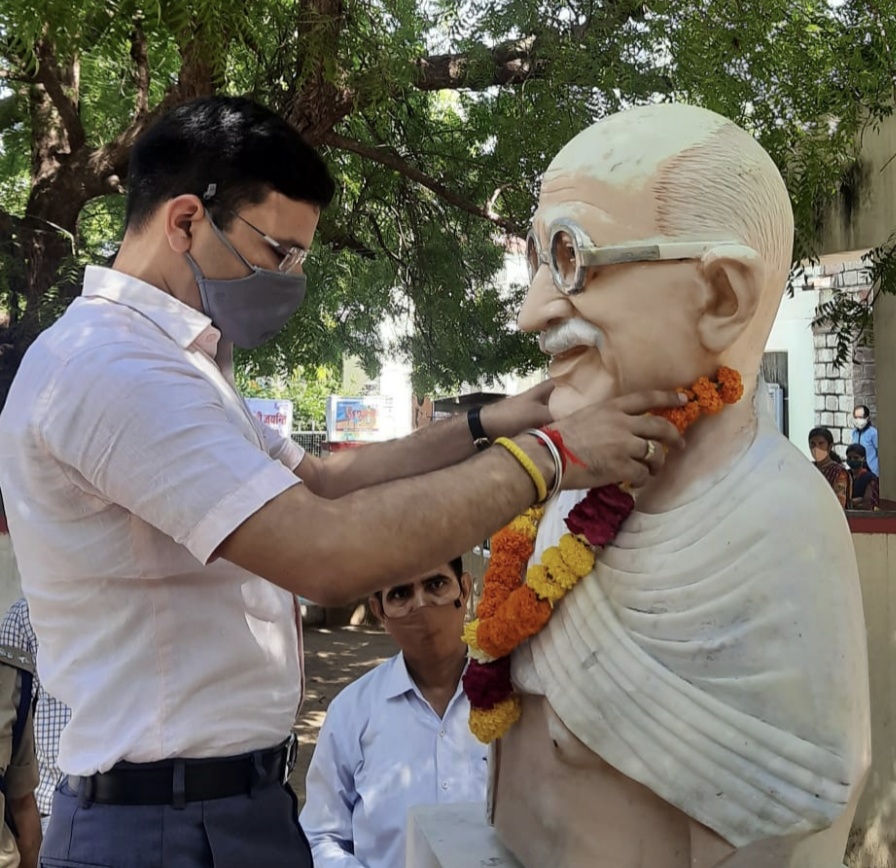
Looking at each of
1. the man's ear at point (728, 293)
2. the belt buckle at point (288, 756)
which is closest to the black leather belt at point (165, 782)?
the belt buckle at point (288, 756)

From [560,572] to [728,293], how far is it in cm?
53

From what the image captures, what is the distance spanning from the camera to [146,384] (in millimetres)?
1555

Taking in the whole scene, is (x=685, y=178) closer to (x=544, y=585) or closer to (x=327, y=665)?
(x=544, y=585)

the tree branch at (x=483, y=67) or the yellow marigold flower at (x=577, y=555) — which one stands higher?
the tree branch at (x=483, y=67)

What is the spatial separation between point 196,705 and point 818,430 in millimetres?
7267

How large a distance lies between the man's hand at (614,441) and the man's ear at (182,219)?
76 cm

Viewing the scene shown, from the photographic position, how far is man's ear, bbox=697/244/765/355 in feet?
5.33

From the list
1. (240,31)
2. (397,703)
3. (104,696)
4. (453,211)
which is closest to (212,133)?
(104,696)

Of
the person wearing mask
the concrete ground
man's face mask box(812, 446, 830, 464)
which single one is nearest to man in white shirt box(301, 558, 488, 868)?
the concrete ground

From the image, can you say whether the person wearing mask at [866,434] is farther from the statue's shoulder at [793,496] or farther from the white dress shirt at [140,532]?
the white dress shirt at [140,532]

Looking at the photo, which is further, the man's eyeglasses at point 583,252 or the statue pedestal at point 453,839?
the statue pedestal at point 453,839

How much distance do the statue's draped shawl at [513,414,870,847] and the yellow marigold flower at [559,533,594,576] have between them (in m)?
0.04

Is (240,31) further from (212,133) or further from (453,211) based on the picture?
(453,211)

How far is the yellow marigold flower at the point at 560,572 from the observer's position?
1.70m
